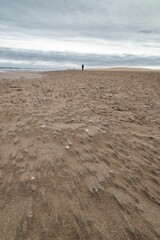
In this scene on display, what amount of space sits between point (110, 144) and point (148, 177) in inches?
40.3

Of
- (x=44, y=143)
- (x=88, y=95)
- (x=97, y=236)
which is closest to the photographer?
(x=97, y=236)

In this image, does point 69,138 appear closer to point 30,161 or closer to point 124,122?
point 30,161

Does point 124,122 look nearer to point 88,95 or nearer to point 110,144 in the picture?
point 110,144

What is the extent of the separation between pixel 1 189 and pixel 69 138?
1.66 meters

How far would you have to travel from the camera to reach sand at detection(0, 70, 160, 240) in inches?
105

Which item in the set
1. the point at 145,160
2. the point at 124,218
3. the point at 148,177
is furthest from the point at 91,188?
the point at 145,160

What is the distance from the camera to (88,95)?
8125 millimetres

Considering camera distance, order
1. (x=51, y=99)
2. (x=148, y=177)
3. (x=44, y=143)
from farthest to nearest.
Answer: (x=51, y=99), (x=44, y=143), (x=148, y=177)

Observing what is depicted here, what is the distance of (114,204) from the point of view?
296cm

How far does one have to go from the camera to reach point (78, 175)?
134 inches

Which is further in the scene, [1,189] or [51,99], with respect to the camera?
[51,99]

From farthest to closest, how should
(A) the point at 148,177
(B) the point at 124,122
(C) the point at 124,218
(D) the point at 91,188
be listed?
(B) the point at 124,122
(A) the point at 148,177
(D) the point at 91,188
(C) the point at 124,218

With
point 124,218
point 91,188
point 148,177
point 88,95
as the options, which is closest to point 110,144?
point 148,177

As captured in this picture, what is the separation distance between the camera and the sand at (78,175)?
266cm
